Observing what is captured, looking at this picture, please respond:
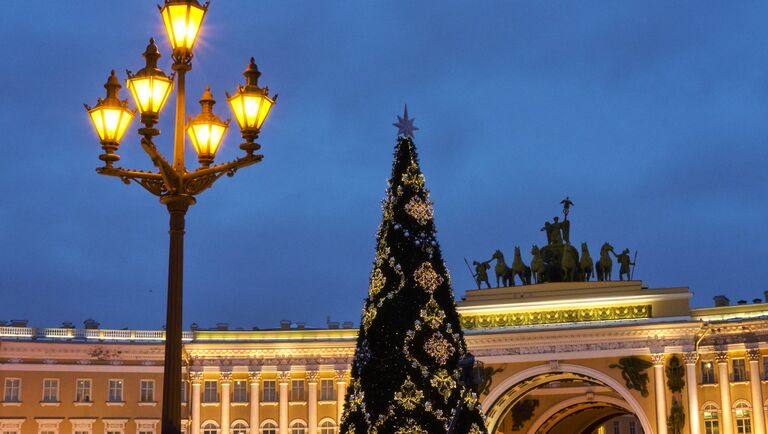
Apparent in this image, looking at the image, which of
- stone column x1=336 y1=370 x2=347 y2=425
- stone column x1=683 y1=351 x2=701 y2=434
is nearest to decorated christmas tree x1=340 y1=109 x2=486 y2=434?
stone column x1=683 y1=351 x2=701 y2=434

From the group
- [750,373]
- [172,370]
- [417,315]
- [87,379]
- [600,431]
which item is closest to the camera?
[172,370]

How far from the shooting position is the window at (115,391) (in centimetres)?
4912

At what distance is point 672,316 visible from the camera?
46.9 metres

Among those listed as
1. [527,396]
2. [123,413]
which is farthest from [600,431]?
[123,413]

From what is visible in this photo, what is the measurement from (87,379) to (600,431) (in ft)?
113

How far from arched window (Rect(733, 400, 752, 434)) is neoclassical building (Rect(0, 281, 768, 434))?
4 centimetres

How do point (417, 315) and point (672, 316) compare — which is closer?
point (417, 315)

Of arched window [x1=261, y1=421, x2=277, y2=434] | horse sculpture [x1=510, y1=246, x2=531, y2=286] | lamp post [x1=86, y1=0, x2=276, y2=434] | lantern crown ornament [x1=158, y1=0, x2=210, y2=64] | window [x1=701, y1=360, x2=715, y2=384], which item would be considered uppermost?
horse sculpture [x1=510, y1=246, x2=531, y2=286]

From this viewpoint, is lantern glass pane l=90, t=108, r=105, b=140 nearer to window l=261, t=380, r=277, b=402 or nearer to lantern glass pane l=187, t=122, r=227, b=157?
lantern glass pane l=187, t=122, r=227, b=157

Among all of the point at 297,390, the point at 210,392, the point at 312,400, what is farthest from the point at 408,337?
the point at 210,392

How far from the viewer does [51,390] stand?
48.4 meters

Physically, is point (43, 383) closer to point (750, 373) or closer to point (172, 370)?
point (750, 373)

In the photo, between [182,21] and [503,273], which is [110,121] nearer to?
[182,21]

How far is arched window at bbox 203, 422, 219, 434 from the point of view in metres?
49.8
